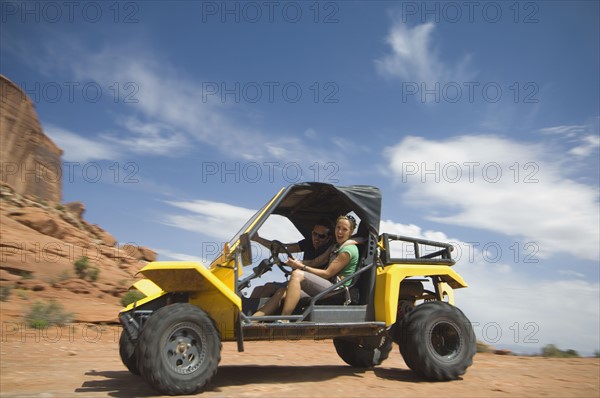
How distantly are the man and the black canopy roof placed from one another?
0.17 m

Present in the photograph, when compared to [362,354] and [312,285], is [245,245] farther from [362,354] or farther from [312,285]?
[362,354]

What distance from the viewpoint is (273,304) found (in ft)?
19.0

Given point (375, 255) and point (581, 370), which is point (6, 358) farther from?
point (581, 370)

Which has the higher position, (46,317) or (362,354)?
(362,354)

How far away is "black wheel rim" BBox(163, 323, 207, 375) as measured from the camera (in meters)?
4.88

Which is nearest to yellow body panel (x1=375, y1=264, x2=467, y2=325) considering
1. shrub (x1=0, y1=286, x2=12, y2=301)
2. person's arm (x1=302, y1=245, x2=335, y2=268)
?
person's arm (x1=302, y1=245, x2=335, y2=268)

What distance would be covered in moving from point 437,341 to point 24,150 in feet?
156

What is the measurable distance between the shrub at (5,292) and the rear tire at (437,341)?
14674mm

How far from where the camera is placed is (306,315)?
18.9 ft

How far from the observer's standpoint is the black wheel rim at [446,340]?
6.35 m

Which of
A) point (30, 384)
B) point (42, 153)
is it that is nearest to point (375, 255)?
point (30, 384)

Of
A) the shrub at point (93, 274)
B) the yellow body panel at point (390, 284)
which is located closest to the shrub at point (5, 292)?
the shrub at point (93, 274)

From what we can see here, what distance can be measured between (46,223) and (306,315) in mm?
27685

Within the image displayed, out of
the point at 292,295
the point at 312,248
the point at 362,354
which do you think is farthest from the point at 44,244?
the point at 292,295
